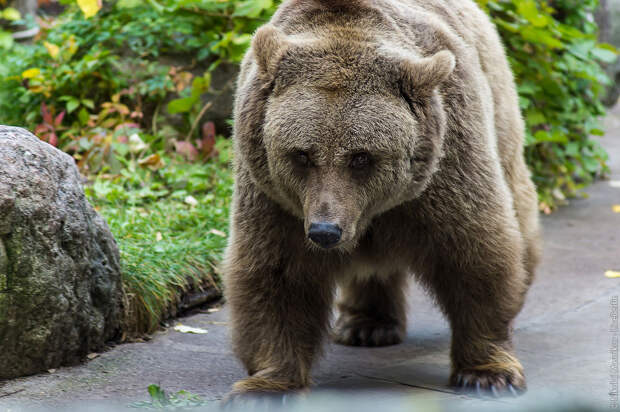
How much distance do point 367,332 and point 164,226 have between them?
1693mm

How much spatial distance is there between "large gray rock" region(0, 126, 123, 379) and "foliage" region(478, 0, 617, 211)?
158 inches

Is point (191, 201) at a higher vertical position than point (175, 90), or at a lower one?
lower

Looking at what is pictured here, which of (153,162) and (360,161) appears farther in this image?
(153,162)

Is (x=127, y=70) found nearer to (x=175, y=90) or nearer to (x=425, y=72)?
(x=175, y=90)

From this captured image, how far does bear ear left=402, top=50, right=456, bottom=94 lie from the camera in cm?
318

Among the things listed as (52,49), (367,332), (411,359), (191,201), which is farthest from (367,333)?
(52,49)

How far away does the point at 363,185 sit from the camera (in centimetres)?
318

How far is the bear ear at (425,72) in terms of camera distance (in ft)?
10.4

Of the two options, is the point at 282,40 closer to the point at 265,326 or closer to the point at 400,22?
the point at 400,22

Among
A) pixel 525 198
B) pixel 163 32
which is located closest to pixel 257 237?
pixel 525 198

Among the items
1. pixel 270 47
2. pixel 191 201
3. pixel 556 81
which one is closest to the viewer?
pixel 270 47

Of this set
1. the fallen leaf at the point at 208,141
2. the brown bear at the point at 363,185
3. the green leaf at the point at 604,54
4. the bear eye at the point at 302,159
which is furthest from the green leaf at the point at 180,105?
the bear eye at the point at 302,159

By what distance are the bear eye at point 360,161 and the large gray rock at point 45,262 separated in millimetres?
1518

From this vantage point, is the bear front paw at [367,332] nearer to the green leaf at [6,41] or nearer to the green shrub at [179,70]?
the green shrub at [179,70]
